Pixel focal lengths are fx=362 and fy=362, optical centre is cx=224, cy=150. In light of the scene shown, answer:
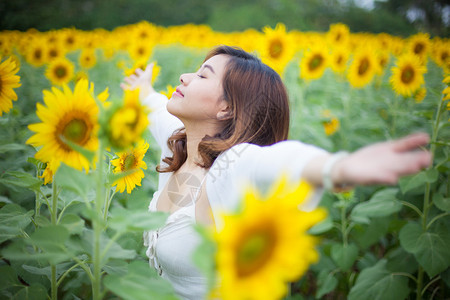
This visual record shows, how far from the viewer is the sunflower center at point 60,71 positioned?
274 cm

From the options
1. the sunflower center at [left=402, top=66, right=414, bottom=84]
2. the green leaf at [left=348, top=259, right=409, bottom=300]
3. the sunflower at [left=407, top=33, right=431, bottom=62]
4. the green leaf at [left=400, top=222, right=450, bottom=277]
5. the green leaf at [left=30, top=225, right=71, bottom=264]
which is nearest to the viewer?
the green leaf at [left=30, top=225, right=71, bottom=264]

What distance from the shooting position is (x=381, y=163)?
24.7 inches

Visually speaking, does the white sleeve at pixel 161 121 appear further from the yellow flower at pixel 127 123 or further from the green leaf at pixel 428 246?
the green leaf at pixel 428 246

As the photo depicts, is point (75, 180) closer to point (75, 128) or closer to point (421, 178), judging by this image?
point (75, 128)

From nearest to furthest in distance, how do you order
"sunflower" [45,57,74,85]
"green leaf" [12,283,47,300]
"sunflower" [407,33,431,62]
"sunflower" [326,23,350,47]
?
"green leaf" [12,283,47,300], "sunflower" [45,57,74,85], "sunflower" [407,33,431,62], "sunflower" [326,23,350,47]

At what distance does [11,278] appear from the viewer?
102 cm

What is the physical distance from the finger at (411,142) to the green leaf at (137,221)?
455 millimetres

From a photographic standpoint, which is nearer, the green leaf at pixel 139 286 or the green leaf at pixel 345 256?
the green leaf at pixel 139 286

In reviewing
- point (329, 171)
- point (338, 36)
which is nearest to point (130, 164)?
point (329, 171)

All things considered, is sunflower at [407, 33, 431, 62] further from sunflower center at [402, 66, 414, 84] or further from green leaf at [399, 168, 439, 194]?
green leaf at [399, 168, 439, 194]

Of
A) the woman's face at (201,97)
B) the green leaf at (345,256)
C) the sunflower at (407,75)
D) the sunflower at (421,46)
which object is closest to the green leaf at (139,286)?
the woman's face at (201,97)

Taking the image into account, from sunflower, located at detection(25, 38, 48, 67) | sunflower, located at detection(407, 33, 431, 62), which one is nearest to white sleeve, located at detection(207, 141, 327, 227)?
sunflower, located at detection(25, 38, 48, 67)

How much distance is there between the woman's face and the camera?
1254 millimetres

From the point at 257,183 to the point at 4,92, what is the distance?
0.96 metres
